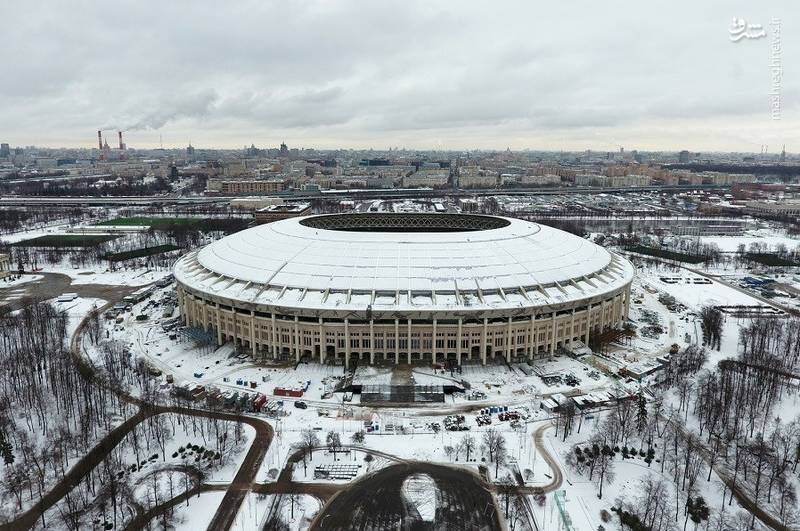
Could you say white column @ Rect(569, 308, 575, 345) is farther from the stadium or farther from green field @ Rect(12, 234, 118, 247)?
green field @ Rect(12, 234, 118, 247)

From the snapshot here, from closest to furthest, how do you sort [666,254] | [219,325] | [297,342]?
[297,342]
[219,325]
[666,254]

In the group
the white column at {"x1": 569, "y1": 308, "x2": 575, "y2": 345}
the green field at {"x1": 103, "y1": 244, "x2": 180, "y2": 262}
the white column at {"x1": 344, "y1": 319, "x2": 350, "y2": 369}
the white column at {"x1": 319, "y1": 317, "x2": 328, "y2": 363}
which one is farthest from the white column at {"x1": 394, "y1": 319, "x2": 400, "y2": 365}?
the green field at {"x1": 103, "y1": 244, "x2": 180, "y2": 262}

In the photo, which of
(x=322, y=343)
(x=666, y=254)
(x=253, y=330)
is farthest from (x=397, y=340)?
(x=666, y=254)

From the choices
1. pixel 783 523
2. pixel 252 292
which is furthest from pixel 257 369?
pixel 783 523

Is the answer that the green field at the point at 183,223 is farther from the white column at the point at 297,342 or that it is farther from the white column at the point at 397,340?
the white column at the point at 397,340

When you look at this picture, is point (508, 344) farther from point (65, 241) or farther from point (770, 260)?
point (65, 241)

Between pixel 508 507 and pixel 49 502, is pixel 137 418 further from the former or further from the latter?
pixel 508 507
